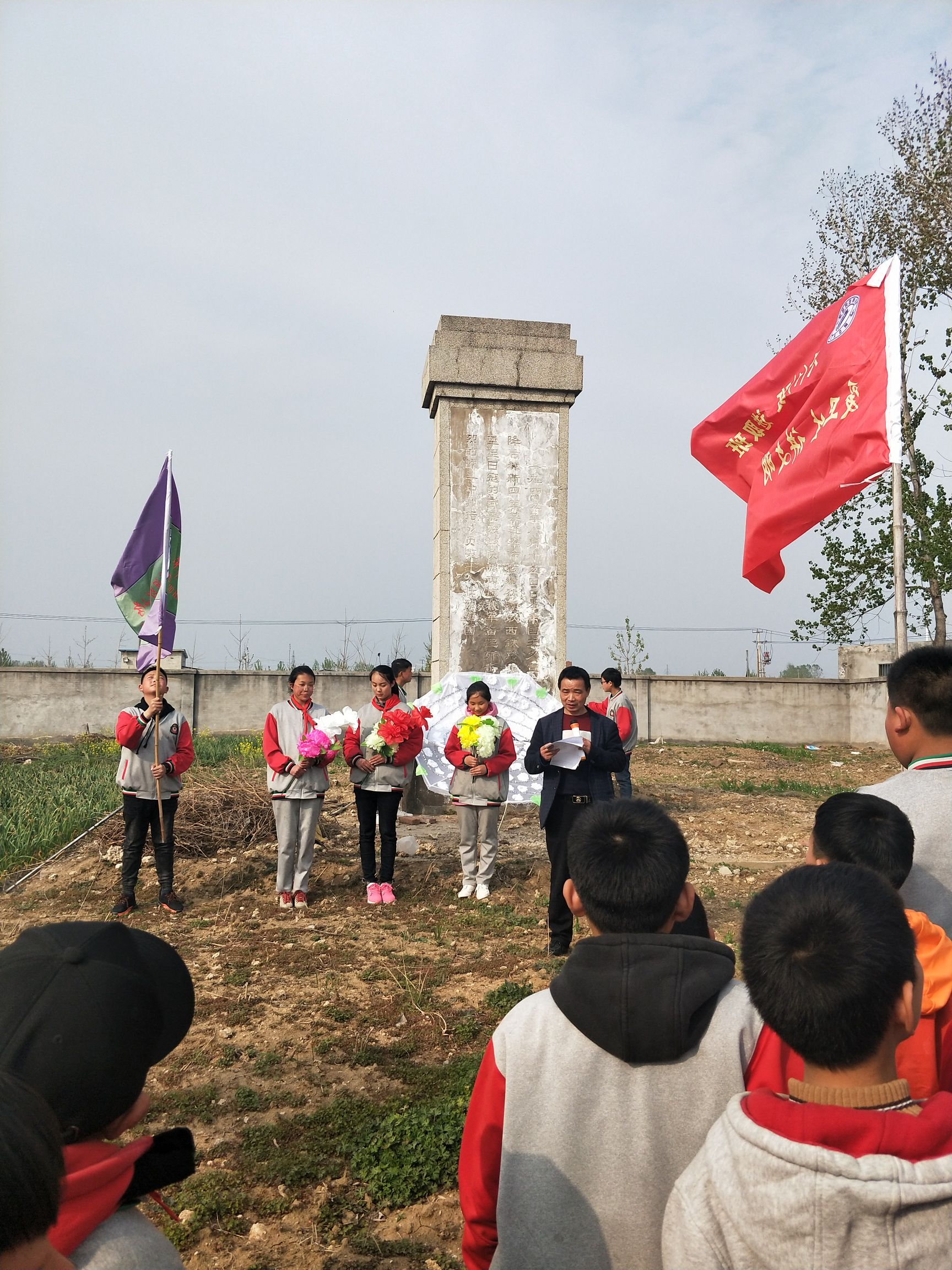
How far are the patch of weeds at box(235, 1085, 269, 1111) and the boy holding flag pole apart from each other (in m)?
3.11

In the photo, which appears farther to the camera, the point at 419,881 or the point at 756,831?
the point at 756,831

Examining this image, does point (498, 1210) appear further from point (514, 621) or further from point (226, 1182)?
point (514, 621)

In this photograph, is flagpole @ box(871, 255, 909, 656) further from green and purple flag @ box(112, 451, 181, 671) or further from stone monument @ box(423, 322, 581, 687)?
stone monument @ box(423, 322, 581, 687)

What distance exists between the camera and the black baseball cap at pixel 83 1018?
1.38m

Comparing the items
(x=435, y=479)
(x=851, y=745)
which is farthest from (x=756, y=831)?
(x=851, y=745)

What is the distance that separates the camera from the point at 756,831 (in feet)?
32.7

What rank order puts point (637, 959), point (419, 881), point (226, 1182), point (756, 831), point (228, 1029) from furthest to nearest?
1. point (756, 831)
2. point (419, 881)
3. point (228, 1029)
4. point (226, 1182)
5. point (637, 959)

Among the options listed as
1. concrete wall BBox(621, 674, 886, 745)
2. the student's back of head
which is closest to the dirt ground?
the student's back of head

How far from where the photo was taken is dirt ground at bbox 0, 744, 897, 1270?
124 inches

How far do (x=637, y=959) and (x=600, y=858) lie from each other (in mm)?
356

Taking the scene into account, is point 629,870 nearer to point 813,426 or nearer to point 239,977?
point 813,426

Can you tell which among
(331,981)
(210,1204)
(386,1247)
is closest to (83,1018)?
(386,1247)

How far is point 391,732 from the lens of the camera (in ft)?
24.0

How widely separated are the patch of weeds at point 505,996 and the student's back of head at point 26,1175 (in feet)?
13.4
